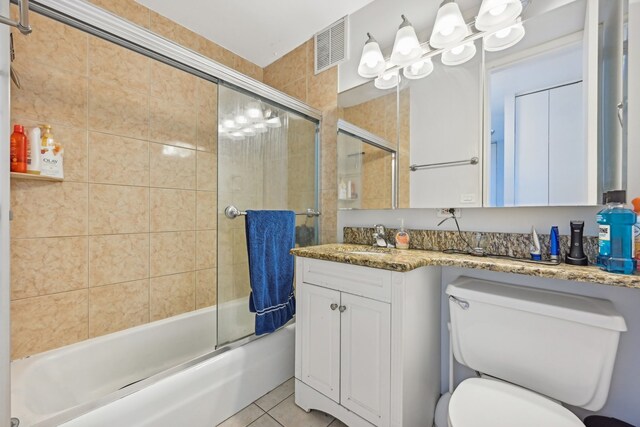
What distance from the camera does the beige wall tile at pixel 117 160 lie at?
162 centimetres

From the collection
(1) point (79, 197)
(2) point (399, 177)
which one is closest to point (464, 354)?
(2) point (399, 177)

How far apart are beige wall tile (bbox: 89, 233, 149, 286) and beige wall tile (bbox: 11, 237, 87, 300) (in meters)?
0.05

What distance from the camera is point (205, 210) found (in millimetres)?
2139

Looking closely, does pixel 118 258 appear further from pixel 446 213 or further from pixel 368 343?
pixel 446 213

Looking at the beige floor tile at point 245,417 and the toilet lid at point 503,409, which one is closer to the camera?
the toilet lid at point 503,409

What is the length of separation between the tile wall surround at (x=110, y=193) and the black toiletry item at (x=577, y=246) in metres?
2.17

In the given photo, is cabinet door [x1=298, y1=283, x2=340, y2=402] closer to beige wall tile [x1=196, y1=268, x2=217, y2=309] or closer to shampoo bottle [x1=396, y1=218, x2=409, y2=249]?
shampoo bottle [x1=396, y1=218, x2=409, y2=249]

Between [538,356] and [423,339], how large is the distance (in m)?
0.41

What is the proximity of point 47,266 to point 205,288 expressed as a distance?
36.5 inches

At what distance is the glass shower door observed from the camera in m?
1.43

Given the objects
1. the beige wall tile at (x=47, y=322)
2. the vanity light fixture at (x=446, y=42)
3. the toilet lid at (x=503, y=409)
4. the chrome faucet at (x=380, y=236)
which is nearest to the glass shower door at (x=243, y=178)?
the chrome faucet at (x=380, y=236)

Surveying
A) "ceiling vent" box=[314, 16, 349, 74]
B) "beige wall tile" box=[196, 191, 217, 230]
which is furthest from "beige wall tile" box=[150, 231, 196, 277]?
"ceiling vent" box=[314, 16, 349, 74]

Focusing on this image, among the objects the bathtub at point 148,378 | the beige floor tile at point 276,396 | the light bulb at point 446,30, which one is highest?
the light bulb at point 446,30

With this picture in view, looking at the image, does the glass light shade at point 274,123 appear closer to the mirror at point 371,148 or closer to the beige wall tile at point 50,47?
the mirror at point 371,148
